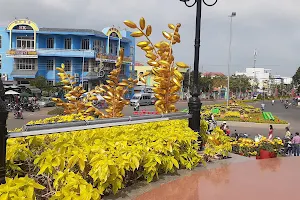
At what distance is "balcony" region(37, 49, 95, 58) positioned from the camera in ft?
132

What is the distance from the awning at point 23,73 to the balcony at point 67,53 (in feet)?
8.18

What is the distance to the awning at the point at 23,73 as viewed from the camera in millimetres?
40078

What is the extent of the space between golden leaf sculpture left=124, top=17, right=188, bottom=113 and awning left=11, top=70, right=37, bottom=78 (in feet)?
121

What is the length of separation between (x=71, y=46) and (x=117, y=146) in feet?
132

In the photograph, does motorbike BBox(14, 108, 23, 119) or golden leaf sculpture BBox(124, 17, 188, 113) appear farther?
motorbike BBox(14, 108, 23, 119)

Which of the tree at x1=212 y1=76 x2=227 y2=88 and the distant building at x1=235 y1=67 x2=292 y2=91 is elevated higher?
the distant building at x1=235 y1=67 x2=292 y2=91

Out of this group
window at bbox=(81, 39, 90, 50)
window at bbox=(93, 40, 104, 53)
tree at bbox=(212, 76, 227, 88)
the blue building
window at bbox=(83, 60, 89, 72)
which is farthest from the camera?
tree at bbox=(212, 76, 227, 88)

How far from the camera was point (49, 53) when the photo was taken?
132 feet

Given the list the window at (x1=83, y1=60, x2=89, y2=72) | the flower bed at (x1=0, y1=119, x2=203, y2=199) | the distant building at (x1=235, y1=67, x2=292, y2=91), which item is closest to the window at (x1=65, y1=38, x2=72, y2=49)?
the window at (x1=83, y1=60, x2=89, y2=72)

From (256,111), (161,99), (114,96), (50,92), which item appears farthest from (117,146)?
(50,92)

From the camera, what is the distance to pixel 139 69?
63688mm

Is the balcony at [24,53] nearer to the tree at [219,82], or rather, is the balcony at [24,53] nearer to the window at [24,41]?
the window at [24,41]

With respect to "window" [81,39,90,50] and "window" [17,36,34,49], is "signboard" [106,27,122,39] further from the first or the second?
"window" [17,36,34,49]

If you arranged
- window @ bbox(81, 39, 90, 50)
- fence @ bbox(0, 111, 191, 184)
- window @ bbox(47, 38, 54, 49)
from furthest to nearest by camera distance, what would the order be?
window @ bbox(81, 39, 90, 50), window @ bbox(47, 38, 54, 49), fence @ bbox(0, 111, 191, 184)
